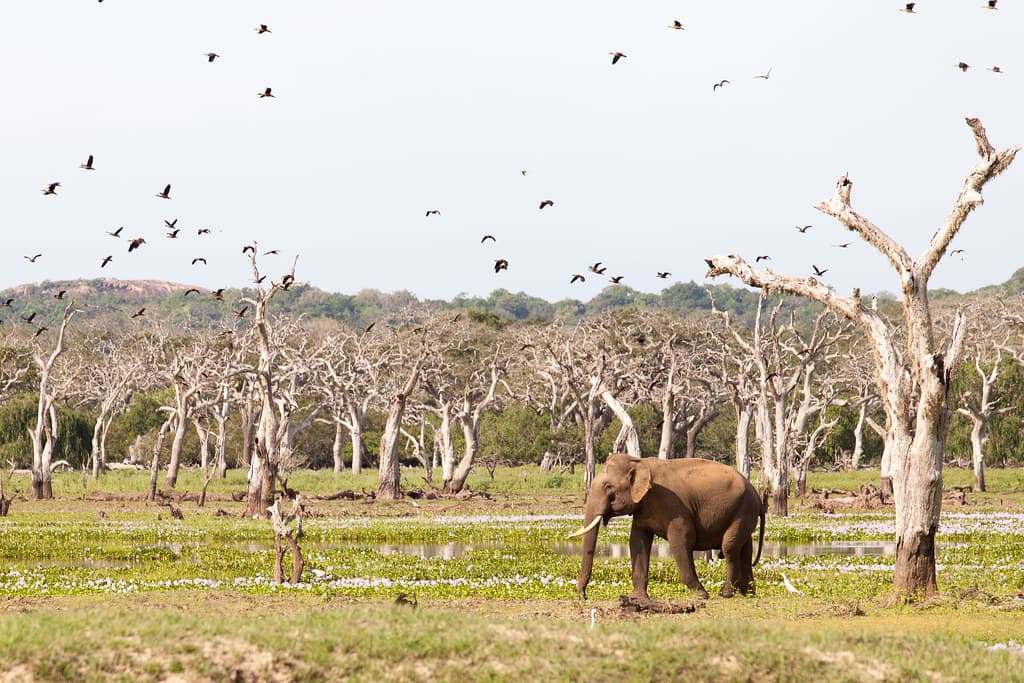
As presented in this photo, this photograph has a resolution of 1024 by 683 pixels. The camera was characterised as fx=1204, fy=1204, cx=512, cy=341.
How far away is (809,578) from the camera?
2244cm

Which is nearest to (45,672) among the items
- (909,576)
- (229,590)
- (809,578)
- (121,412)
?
(229,590)

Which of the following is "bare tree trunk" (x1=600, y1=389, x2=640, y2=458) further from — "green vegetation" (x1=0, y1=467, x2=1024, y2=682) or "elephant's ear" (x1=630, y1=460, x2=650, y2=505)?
"elephant's ear" (x1=630, y1=460, x2=650, y2=505)

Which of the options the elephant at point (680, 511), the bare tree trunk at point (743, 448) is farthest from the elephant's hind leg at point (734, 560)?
the bare tree trunk at point (743, 448)

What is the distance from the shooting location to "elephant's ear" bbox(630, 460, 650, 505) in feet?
64.1

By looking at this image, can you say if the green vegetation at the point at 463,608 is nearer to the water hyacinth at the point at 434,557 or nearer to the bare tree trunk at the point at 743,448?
the water hyacinth at the point at 434,557

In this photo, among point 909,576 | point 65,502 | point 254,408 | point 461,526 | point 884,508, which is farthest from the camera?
point 254,408

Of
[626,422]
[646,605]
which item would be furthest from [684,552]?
[626,422]

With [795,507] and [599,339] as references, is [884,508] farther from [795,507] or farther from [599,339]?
[599,339]

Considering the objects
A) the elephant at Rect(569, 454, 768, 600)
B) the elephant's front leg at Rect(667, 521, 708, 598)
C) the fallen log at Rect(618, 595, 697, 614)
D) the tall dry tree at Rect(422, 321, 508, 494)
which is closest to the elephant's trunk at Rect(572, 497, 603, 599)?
the elephant at Rect(569, 454, 768, 600)

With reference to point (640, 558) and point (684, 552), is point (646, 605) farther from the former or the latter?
point (684, 552)

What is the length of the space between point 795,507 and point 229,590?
33413 millimetres

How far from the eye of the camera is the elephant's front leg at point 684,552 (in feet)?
64.6

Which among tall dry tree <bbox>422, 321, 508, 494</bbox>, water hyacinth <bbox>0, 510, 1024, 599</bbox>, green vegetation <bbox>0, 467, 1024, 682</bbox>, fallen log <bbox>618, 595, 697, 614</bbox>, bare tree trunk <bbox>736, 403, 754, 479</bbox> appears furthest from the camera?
tall dry tree <bbox>422, 321, 508, 494</bbox>

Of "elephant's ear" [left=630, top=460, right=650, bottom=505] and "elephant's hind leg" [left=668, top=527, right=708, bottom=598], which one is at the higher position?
"elephant's ear" [left=630, top=460, right=650, bottom=505]
